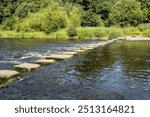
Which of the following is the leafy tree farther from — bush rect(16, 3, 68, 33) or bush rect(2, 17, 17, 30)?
bush rect(2, 17, 17, 30)

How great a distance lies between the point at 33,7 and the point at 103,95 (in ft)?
231

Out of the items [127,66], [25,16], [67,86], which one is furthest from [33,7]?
[67,86]

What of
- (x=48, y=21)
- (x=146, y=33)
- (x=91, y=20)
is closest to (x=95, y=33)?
(x=146, y=33)

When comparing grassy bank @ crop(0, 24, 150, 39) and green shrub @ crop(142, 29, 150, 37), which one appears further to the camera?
grassy bank @ crop(0, 24, 150, 39)

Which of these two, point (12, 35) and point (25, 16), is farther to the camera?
point (25, 16)

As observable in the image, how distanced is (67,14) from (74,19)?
124 inches

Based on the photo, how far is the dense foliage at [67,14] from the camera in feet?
212

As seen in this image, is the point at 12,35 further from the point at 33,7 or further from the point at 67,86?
the point at 67,86

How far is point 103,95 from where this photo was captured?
10.5 metres

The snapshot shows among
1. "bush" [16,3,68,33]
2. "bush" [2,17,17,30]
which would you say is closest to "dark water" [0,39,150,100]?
"bush" [16,3,68,33]

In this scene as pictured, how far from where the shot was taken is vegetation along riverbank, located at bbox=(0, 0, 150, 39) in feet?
189

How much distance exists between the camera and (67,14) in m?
72.2

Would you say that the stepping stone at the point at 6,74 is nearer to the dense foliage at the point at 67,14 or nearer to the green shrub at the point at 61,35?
the green shrub at the point at 61,35

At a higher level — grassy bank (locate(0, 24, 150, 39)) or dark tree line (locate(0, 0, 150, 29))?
dark tree line (locate(0, 0, 150, 29))
